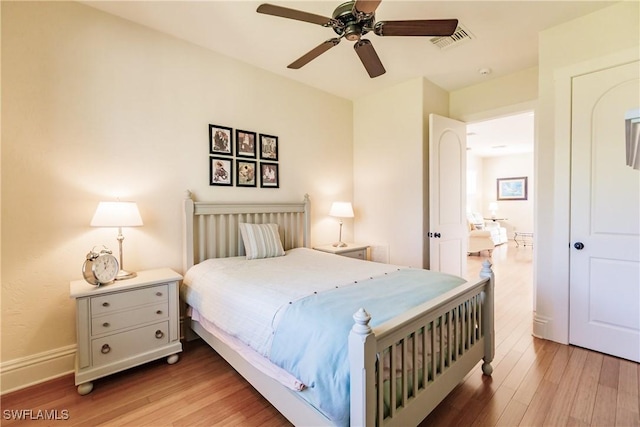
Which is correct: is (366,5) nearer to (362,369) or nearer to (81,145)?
(362,369)

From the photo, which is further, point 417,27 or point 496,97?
point 496,97

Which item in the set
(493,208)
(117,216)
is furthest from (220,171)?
(493,208)

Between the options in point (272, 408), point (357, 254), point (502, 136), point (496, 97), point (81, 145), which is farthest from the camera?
point (502, 136)

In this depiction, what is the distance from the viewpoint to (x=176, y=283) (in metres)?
2.27

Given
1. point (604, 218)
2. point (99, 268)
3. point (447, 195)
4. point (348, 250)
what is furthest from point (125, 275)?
point (604, 218)

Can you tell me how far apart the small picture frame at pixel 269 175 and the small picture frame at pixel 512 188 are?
833cm

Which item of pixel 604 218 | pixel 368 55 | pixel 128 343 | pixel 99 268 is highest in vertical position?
pixel 368 55

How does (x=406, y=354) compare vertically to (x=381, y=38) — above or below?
below

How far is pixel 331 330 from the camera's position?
1292 mm

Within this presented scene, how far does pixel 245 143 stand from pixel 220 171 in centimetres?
42

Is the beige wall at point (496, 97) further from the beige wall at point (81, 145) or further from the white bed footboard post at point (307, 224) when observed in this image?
the beige wall at point (81, 145)

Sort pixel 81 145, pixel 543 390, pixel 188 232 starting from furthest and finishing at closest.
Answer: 1. pixel 188 232
2. pixel 81 145
3. pixel 543 390

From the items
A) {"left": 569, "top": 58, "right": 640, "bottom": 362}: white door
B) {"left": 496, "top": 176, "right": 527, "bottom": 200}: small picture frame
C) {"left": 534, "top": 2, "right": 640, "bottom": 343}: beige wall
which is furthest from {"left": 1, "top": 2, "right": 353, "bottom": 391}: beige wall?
{"left": 496, "top": 176, "right": 527, "bottom": 200}: small picture frame

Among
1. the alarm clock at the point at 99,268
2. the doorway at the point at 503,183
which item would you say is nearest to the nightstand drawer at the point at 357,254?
the alarm clock at the point at 99,268
